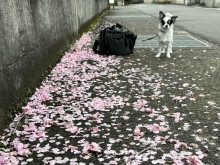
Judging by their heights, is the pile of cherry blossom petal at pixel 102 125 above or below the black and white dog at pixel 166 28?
below

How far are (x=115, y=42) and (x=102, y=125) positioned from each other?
4114 millimetres

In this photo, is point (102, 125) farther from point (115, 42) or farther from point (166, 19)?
point (115, 42)

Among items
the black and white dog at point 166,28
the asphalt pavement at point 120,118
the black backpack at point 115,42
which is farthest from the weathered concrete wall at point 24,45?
the black and white dog at point 166,28

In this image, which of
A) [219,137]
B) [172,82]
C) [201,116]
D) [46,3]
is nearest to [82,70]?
[46,3]

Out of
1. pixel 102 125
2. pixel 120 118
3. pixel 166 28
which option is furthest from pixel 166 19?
pixel 102 125

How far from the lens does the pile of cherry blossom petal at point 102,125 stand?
9.56ft

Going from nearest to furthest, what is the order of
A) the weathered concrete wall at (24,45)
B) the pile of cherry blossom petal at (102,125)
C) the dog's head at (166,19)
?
the pile of cherry blossom petal at (102,125) → the weathered concrete wall at (24,45) → the dog's head at (166,19)

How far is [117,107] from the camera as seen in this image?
13.8 feet

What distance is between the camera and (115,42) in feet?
24.2

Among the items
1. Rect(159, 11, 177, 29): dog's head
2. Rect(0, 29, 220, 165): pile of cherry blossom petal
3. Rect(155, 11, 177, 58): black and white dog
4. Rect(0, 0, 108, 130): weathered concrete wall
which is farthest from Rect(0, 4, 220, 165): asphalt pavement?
Rect(159, 11, 177, 29): dog's head

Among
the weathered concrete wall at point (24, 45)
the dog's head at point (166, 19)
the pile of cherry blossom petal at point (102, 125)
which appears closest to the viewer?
the pile of cherry blossom petal at point (102, 125)

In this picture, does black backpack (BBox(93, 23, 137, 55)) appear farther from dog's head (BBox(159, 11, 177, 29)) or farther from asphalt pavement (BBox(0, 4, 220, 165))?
dog's head (BBox(159, 11, 177, 29))

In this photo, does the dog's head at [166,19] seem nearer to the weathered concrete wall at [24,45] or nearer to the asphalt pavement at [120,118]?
the asphalt pavement at [120,118]

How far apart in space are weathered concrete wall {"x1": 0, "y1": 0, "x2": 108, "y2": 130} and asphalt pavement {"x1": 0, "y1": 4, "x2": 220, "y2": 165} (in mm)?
298
